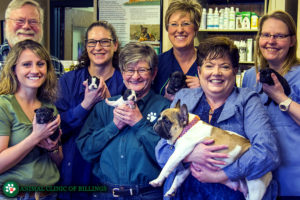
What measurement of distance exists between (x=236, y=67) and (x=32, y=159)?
1.41 meters

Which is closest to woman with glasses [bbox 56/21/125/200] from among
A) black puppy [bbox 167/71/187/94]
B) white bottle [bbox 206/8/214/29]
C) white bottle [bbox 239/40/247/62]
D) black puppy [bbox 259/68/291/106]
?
black puppy [bbox 167/71/187/94]

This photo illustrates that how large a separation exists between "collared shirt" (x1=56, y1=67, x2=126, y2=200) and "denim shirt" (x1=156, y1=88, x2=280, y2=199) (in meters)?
0.73

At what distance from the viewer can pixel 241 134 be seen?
1.91 m

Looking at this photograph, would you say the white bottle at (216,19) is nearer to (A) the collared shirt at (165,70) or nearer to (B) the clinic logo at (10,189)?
(A) the collared shirt at (165,70)

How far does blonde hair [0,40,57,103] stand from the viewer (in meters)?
2.25

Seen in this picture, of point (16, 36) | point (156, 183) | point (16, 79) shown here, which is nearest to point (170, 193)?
point (156, 183)

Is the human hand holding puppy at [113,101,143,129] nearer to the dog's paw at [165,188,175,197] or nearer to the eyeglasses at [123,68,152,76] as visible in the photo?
the eyeglasses at [123,68,152,76]

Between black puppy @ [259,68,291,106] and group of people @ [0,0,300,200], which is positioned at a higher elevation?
black puppy @ [259,68,291,106]

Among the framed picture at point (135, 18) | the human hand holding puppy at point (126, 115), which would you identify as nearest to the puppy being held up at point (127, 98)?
the human hand holding puppy at point (126, 115)

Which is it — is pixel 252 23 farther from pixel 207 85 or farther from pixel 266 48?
pixel 207 85

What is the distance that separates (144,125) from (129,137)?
12cm

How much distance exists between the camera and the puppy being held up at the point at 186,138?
1.85 m

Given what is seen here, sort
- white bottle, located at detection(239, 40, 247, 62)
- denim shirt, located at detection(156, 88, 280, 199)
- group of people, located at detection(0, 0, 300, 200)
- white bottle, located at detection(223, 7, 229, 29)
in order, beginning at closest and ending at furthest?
denim shirt, located at detection(156, 88, 280, 199)
group of people, located at detection(0, 0, 300, 200)
white bottle, located at detection(223, 7, 229, 29)
white bottle, located at detection(239, 40, 247, 62)

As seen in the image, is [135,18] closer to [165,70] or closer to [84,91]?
[165,70]
